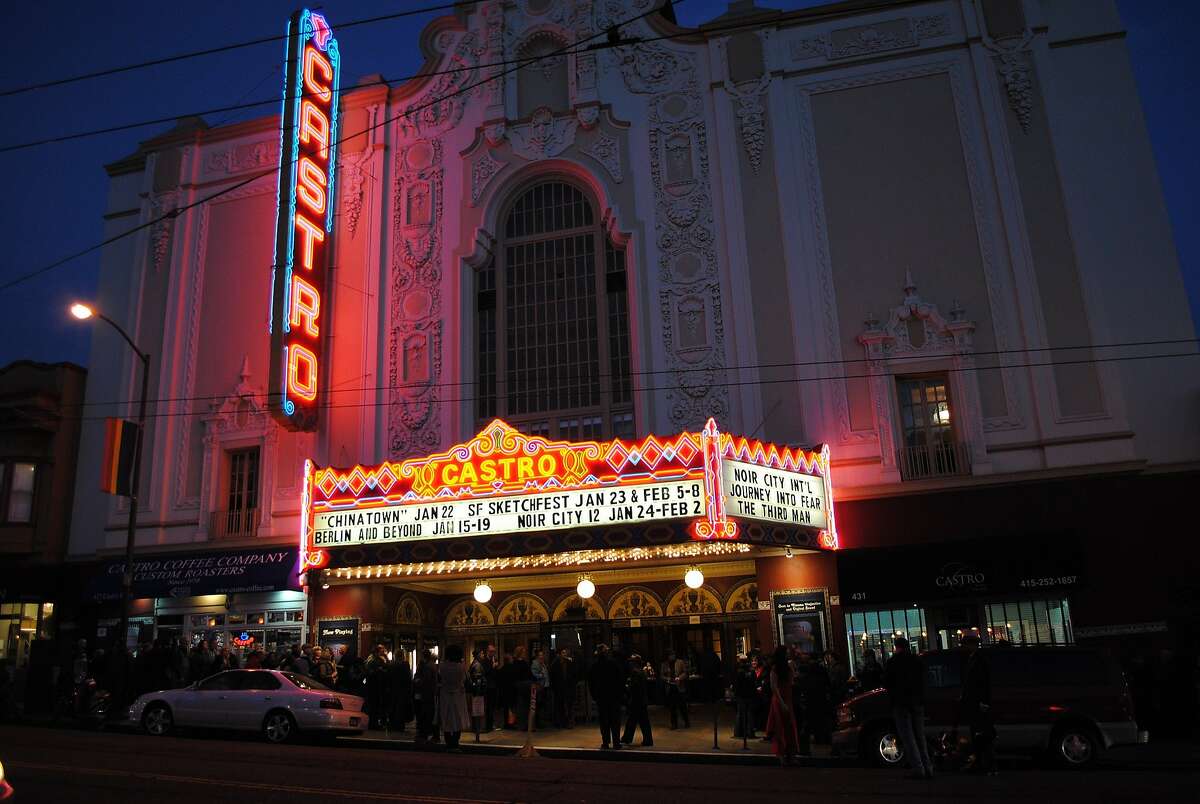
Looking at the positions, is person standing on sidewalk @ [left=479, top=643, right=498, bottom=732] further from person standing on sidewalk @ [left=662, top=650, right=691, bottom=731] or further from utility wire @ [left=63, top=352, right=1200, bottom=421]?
utility wire @ [left=63, top=352, right=1200, bottom=421]

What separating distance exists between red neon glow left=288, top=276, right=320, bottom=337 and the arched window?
4057 mm

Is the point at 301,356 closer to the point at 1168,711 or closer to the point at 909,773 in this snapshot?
the point at 909,773

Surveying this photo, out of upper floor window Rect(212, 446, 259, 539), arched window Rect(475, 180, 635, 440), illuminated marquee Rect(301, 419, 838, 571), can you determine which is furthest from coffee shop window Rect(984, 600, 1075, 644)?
upper floor window Rect(212, 446, 259, 539)

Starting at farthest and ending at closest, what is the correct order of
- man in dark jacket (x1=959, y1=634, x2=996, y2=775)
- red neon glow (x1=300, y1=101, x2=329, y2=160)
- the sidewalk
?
red neon glow (x1=300, y1=101, x2=329, y2=160)
the sidewalk
man in dark jacket (x1=959, y1=634, x2=996, y2=775)

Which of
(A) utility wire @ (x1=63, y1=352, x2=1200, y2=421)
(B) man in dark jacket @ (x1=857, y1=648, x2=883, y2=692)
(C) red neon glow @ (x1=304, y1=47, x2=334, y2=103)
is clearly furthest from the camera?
(C) red neon glow @ (x1=304, y1=47, x2=334, y2=103)

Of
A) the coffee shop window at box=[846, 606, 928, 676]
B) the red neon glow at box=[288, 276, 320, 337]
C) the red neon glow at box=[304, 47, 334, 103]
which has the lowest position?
the coffee shop window at box=[846, 606, 928, 676]

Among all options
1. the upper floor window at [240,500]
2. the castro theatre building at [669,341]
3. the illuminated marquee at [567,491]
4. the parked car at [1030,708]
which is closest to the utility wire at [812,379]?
the castro theatre building at [669,341]

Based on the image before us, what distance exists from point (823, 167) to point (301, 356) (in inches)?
527

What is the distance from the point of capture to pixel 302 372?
78.5ft

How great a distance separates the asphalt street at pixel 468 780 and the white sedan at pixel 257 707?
1633 millimetres

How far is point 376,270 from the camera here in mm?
25609

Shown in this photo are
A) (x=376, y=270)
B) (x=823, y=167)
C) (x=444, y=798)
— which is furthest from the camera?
(x=376, y=270)

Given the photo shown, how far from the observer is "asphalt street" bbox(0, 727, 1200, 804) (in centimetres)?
1012

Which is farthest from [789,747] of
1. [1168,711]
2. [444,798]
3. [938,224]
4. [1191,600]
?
[938,224]
